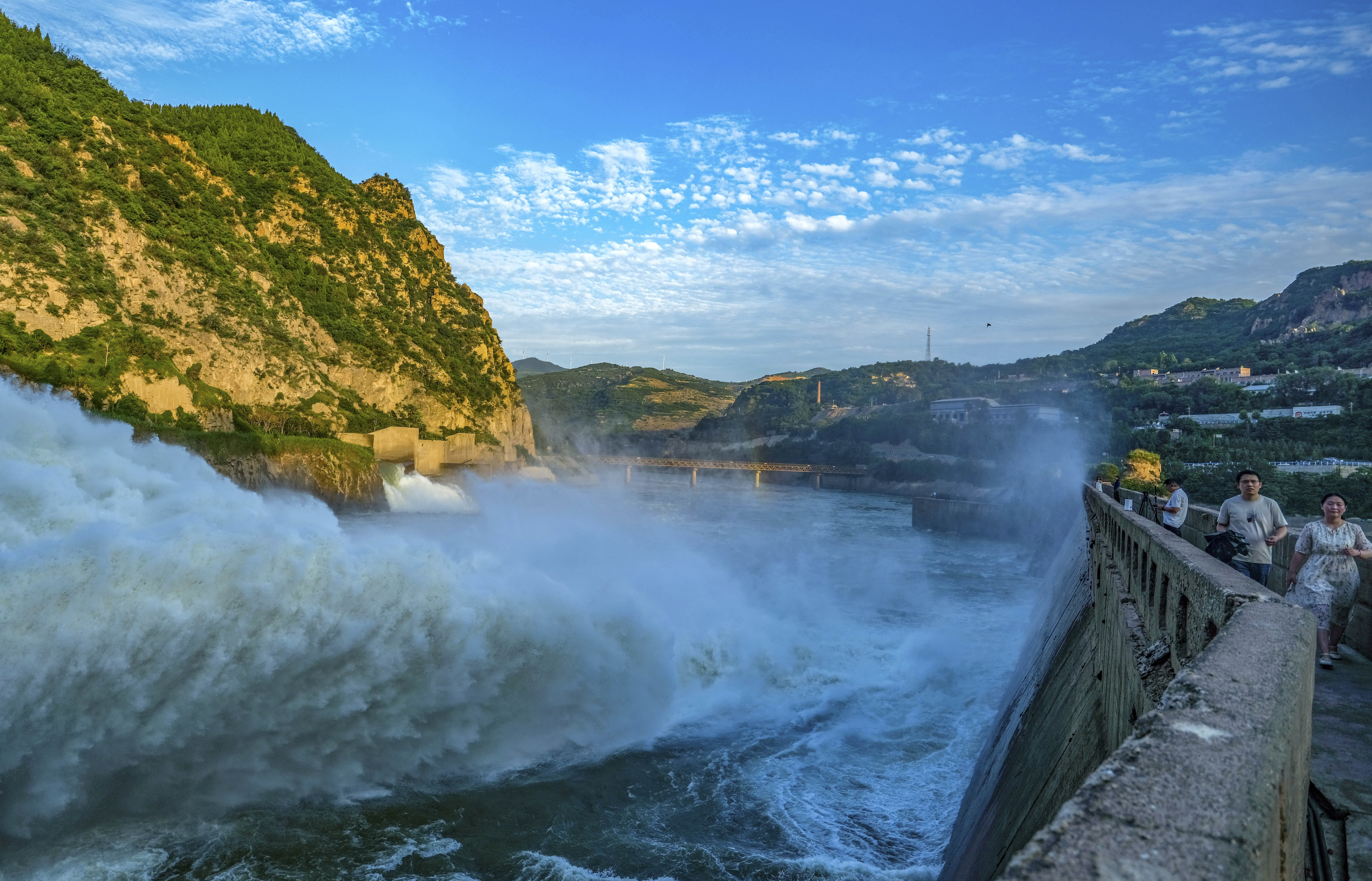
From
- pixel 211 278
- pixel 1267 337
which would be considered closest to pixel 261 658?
pixel 211 278

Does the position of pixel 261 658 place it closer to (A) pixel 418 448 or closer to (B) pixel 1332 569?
(B) pixel 1332 569

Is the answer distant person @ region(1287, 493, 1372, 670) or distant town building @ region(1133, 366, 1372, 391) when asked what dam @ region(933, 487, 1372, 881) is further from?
distant town building @ region(1133, 366, 1372, 391)

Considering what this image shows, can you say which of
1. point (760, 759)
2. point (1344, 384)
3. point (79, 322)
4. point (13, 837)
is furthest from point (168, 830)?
point (1344, 384)

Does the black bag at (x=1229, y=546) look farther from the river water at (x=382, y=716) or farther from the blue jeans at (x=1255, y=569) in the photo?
the river water at (x=382, y=716)

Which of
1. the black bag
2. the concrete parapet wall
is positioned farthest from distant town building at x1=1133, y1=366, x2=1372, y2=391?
the black bag

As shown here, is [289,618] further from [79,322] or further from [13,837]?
[79,322]

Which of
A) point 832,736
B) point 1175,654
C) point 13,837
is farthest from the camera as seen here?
point 832,736
